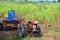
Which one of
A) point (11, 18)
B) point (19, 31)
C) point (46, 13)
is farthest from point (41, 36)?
point (46, 13)

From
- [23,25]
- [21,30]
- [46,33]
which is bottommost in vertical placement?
[46,33]

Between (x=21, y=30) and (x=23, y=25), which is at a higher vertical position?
(x=23, y=25)

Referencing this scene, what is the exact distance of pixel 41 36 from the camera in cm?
564

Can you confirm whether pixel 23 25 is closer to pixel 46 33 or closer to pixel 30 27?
pixel 30 27

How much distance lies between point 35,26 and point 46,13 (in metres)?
2.36

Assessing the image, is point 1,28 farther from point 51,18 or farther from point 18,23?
point 51,18

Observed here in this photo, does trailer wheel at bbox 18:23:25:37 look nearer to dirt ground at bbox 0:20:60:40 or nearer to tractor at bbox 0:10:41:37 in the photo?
tractor at bbox 0:10:41:37

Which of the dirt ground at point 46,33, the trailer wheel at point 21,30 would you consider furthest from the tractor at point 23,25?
the dirt ground at point 46,33

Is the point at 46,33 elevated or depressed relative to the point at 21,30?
depressed

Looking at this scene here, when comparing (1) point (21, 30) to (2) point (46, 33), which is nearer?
(1) point (21, 30)

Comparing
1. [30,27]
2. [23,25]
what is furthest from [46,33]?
[23,25]

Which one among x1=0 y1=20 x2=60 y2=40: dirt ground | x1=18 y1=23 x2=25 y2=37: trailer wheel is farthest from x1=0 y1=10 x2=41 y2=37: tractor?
x1=0 y1=20 x2=60 y2=40: dirt ground

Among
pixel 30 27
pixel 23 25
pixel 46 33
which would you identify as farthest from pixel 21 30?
pixel 46 33

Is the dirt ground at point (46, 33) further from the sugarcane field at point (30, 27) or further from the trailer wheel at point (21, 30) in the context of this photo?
the trailer wheel at point (21, 30)
